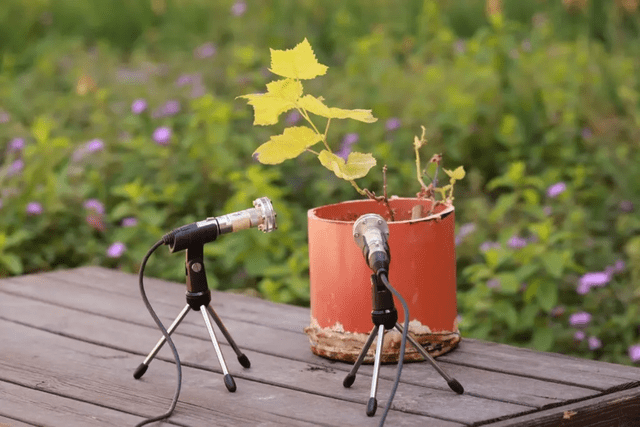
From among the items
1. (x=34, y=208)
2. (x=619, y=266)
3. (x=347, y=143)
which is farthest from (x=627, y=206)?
(x=34, y=208)

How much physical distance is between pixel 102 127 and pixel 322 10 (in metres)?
2.20

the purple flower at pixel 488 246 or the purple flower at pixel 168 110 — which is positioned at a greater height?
the purple flower at pixel 168 110

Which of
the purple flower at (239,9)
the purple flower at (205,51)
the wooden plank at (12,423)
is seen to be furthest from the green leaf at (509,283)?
the purple flower at (239,9)

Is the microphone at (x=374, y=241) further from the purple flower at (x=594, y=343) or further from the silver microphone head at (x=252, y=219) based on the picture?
the purple flower at (x=594, y=343)

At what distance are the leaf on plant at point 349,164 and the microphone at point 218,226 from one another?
13 cm

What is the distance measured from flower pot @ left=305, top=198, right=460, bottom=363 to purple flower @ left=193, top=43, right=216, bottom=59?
366cm

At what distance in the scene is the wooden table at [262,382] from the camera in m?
1.53

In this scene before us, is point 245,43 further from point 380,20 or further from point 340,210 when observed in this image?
point 340,210

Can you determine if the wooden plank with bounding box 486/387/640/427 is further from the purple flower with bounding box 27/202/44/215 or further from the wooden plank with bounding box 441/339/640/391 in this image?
the purple flower with bounding box 27/202/44/215

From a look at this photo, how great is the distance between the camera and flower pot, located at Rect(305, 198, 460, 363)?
1704mm

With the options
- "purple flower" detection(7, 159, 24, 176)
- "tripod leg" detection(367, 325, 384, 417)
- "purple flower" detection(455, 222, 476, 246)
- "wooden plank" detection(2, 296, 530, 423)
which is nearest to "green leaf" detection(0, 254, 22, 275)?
"purple flower" detection(7, 159, 24, 176)

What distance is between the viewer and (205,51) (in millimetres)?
5355

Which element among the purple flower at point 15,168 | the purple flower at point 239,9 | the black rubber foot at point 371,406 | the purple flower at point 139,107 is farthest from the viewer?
the purple flower at point 239,9

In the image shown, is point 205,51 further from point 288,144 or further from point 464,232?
point 288,144
